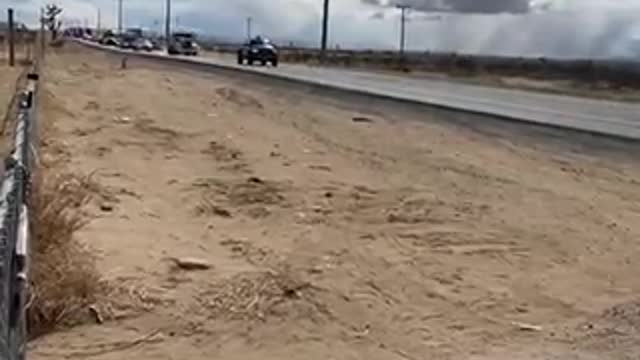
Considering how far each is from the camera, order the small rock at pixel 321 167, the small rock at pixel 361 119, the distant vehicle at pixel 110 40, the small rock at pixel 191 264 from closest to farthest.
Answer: the small rock at pixel 191 264 → the small rock at pixel 321 167 → the small rock at pixel 361 119 → the distant vehicle at pixel 110 40

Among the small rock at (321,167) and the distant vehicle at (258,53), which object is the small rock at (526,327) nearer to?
the small rock at (321,167)

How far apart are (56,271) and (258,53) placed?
7395 cm

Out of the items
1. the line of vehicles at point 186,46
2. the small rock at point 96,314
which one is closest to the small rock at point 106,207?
the small rock at point 96,314

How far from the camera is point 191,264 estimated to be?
10.4 meters

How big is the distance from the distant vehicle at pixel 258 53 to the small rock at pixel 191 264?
229 feet

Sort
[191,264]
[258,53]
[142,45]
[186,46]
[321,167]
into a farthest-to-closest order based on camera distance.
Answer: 1. [142,45]
2. [186,46]
3. [258,53]
4. [321,167]
5. [191,264]

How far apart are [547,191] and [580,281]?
5.50 metres

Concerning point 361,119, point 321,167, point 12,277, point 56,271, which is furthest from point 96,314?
point 361,119

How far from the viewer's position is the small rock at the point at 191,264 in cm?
1029

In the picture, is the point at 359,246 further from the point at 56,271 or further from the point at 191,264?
the point at 56,271

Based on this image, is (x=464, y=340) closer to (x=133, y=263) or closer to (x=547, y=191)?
(x=133, y=263)

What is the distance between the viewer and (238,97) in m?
36.3

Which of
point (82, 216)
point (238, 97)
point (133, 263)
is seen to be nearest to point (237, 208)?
point (82, 216)

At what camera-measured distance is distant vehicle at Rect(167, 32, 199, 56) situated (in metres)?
117
